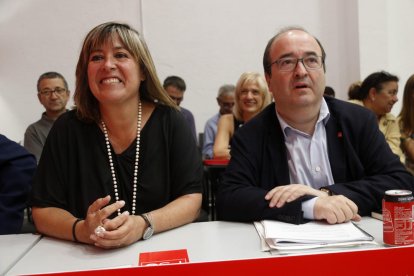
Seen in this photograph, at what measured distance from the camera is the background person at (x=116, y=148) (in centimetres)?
153

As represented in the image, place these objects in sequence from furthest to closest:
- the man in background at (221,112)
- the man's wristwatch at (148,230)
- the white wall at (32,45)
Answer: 1. the white wall at (32,45)
2. the man in background at (221,112)
3. the man's wristwatch at (148,230)

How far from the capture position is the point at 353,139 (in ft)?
5.28

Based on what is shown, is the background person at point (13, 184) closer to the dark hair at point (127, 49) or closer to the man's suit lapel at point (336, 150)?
the dark hair at point (127, 49)

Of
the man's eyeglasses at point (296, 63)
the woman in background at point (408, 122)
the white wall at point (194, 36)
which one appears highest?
the white wall at point (194, 36)

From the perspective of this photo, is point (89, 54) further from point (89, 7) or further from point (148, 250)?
point (89, 7)

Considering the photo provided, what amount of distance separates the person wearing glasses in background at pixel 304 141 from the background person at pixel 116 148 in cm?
21

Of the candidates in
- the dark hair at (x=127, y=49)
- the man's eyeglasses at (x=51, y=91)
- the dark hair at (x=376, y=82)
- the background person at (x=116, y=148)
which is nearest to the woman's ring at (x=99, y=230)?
the background person at (x=116, y=148)

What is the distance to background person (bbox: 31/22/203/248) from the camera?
Result: 153 cm

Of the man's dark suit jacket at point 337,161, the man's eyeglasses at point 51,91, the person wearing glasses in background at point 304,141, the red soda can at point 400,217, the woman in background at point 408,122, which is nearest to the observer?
the red soda can at point 400,217

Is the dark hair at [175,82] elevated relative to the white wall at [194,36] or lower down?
lower down

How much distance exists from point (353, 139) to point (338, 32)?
4485 mm

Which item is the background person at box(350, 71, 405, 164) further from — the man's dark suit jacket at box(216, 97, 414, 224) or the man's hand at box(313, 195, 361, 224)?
the man's hand at box(313, 195, 361, 224)

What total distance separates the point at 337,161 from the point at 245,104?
1947 mm

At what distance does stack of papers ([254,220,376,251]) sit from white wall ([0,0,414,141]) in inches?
169
